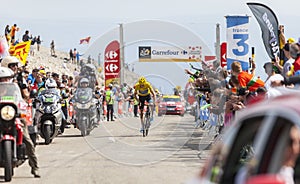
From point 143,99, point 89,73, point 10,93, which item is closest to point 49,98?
point 143,99

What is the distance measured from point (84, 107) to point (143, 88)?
1823 mm

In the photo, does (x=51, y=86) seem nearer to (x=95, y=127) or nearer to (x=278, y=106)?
(x=95, y=127)

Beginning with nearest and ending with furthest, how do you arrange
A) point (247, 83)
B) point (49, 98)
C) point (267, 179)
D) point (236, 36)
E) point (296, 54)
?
point (267, 179)
point (296, 54)
point (247, 83)
point (49, 98)
point (236, 36)

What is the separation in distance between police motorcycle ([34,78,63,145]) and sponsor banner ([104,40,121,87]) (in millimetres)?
5253

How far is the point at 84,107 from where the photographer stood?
2309 centimetres

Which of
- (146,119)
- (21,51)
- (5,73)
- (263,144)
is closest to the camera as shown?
(263,144)

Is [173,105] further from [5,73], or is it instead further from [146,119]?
[5,73]

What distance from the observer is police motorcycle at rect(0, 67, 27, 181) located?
11688mm

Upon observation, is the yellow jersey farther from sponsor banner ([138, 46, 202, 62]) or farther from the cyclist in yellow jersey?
sponsor banner ([138, 46, 202, 62])

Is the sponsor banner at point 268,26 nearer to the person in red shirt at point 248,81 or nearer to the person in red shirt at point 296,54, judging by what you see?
the person in red shirt at point 248,81

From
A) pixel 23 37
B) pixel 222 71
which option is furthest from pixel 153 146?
pixel 23 37

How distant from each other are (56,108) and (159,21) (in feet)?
15.2

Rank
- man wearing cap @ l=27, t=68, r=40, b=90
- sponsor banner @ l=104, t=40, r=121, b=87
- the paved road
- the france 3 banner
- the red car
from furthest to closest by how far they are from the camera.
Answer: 1. the red car
2. sponsor banner @ l=104, t=40, r=121, b=87
3. man wearing cap @ l=27, t=68, r=40, b=90
4. the france 3 banner
5. the paved road

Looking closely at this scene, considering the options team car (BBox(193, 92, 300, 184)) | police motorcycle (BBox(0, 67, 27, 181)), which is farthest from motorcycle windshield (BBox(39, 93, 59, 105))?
team car (BBox(193, 92, 300, 184))
